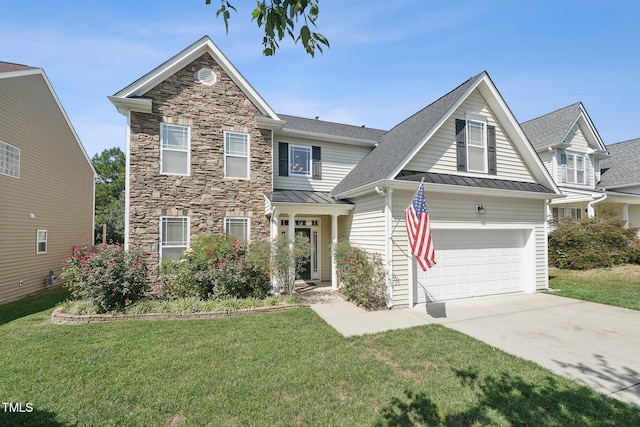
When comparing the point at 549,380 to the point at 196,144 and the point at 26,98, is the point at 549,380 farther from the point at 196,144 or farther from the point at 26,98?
the point at 26,98

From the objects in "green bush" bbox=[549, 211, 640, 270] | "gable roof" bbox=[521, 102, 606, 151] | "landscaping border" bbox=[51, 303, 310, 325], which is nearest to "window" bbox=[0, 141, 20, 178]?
"landscaping border" bbox=[51, 303, 310, 325]

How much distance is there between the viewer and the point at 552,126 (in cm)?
1689

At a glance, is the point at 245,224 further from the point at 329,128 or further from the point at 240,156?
the point at 329,128

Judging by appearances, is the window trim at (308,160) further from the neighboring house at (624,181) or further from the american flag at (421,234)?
the neighboring house at (624,181)

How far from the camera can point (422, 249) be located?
7.06m

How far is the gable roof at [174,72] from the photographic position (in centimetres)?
Answer: 894

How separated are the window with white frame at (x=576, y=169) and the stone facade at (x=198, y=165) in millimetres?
17271

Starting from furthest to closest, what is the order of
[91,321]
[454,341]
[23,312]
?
Result: [23,312]
[91,321]
[454,341]

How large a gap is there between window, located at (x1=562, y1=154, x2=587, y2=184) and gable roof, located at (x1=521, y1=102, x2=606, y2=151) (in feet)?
4.47

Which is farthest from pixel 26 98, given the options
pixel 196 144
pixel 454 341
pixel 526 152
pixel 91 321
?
pixel 526 152

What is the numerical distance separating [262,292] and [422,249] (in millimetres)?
5010

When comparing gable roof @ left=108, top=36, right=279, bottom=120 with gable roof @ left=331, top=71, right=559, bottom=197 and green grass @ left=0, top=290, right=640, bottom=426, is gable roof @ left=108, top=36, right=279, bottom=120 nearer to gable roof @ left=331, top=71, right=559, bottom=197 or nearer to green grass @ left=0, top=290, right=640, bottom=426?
gable roof @ left=331, top=71, right=559, bottom=197

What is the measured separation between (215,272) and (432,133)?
768cm

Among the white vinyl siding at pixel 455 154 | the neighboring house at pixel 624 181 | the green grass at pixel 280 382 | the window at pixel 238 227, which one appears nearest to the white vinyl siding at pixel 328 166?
the window at pixel 238 227
